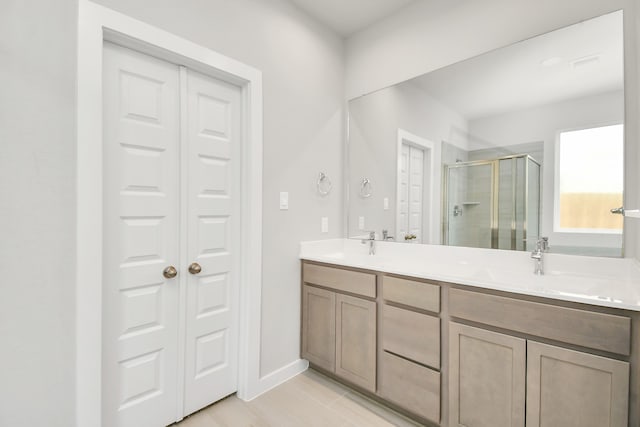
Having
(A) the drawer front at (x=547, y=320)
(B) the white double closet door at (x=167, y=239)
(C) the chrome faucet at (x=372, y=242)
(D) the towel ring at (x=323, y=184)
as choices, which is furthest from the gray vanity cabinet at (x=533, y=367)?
(B) the white double closet door at (x=167, y=239)

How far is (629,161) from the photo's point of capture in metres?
1.47

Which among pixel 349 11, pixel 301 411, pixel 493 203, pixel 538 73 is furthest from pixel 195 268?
pixel 538 73

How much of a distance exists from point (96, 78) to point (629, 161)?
2514mm

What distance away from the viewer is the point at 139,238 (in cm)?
156

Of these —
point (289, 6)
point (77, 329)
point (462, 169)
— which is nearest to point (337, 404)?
point (77, 329)

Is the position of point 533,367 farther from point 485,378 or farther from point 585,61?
point 585,61

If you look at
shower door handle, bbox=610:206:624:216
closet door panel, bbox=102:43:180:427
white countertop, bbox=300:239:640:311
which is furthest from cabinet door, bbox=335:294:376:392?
shower door handle, bbox=610:206:624:216

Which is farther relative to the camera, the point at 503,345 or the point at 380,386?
the point at 380,386

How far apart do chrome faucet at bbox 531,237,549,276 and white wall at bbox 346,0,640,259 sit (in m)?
0.31

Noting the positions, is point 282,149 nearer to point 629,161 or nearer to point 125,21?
point 125,21

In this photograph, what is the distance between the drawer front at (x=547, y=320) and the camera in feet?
3.67

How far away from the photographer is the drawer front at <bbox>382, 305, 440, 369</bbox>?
159 centimetres

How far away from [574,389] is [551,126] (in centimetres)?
128

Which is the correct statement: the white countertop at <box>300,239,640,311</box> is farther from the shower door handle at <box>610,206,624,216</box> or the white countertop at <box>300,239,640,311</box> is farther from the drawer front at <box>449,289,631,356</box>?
the shower door handle at <box>610,206,624,216</box>
